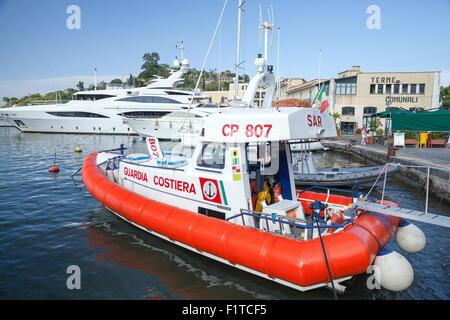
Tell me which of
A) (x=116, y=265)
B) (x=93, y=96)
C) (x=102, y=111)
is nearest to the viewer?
(x=116, y=265)

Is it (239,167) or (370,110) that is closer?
(239,167)

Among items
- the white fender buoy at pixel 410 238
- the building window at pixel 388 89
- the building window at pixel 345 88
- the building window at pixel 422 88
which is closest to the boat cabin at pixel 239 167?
the white fender buoy at pixel 410 238

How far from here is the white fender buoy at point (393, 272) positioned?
192 inches

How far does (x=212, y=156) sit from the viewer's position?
6578 millimetres

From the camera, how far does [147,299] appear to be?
5293 millimetres

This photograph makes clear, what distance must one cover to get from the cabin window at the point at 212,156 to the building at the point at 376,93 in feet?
91.6

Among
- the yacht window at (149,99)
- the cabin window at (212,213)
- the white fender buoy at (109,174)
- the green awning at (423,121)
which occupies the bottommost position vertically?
the cabin window at (212,213)

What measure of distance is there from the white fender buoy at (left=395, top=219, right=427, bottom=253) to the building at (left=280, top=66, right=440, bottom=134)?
27644mm

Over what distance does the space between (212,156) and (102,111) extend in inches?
1403

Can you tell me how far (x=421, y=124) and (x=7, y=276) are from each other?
13119 millimetres

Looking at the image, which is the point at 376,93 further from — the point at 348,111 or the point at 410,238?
the point at 410,238

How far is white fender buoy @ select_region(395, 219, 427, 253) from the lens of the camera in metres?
5.96

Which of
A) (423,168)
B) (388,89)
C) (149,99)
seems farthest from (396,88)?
(149,99)

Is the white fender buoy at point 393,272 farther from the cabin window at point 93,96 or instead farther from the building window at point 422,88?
the cabin window at point 93,96
